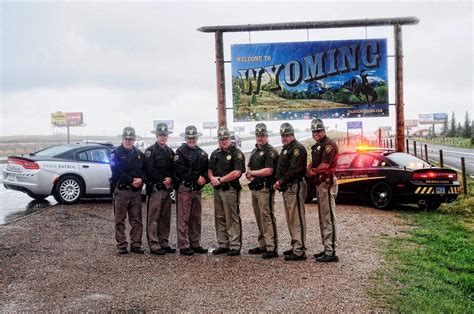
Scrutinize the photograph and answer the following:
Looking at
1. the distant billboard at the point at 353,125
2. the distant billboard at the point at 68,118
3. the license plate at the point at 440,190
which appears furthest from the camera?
the distant billboard at the point at 68,118

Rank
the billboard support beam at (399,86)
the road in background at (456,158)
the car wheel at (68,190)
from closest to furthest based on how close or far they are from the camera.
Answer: the car wheel at (68,190) → the billboard support beam at (399,86) → the road in background at (456,158)

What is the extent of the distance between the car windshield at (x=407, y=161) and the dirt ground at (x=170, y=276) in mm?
2727

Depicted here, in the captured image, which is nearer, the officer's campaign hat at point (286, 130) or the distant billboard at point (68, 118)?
the officer's campaign hat at point (286, 130)

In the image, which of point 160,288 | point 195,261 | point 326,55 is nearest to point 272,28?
point 326,55

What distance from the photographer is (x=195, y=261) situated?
6805mm

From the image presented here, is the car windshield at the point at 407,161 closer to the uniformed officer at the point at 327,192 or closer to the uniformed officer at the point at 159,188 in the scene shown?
the uniformed officer at the point at 327,192

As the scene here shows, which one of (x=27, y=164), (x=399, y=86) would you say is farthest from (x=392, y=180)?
(x=27, y=164)

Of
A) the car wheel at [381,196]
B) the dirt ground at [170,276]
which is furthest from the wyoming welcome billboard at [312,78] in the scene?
the dirt ground at [170,276]

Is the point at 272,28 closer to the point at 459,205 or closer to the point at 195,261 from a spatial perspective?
the point at 459,205

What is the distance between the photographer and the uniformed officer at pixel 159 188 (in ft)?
24.3

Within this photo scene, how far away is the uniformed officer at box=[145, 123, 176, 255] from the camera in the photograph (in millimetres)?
7422

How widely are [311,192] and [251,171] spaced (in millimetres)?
6126

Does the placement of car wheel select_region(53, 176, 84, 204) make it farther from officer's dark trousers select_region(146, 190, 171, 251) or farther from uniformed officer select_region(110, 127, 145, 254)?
officer's dark trousers select_region(146, 190, 171, 251)

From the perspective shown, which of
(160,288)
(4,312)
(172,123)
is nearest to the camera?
(4,312)
